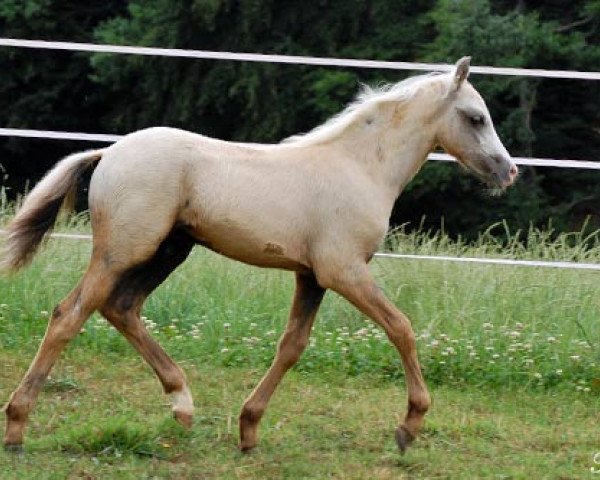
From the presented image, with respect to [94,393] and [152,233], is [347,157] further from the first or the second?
[94,393]

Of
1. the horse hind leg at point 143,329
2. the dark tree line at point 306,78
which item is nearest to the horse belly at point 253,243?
the horse hind leg at point 143,329

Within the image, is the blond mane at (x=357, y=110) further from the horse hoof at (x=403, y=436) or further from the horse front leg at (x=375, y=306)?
the horse hoof at (x=403, y=436)

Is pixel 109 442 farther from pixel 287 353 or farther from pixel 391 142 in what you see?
pixel 391 142

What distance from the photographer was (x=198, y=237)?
5504 mm

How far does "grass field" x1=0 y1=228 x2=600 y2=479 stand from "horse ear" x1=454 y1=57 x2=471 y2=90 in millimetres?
1678

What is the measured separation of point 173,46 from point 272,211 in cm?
1916

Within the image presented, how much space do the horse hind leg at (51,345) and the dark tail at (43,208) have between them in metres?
0.39

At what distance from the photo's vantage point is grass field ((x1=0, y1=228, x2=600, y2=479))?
5.40m

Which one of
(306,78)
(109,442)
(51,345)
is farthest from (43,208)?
(306,78)

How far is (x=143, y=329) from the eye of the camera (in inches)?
224

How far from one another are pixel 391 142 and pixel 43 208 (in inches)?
64.0

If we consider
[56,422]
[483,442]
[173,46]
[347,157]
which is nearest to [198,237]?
[347,157]

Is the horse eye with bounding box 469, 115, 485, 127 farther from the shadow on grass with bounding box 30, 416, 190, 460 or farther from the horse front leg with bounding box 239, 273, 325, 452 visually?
the shadow on grass with bounding box 30, 416, 190, 460

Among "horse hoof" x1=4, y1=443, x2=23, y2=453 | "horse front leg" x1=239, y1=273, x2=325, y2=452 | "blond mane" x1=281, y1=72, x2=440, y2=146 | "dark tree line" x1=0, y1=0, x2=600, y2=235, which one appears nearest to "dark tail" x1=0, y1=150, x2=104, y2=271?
"horse hoof" x1=4, y1=443, x2=23, y2=453
